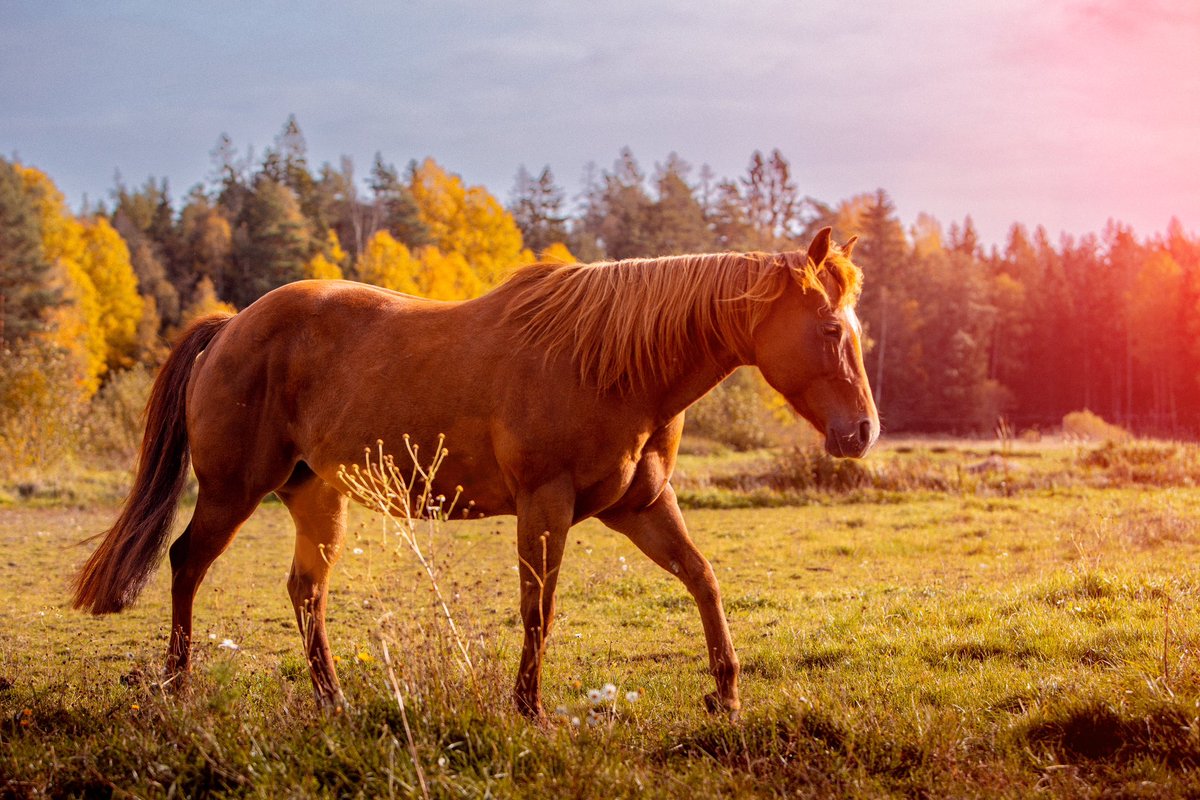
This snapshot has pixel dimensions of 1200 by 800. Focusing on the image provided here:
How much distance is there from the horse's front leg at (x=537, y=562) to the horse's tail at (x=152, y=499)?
2.61 meters

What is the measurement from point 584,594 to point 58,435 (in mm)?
17900

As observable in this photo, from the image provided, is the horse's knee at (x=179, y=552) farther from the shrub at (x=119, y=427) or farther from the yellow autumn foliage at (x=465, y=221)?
the yellow autumn foliage at (x=465, y=221)

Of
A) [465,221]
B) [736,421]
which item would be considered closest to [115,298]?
[465,221]

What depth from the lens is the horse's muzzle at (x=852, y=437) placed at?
417 cm

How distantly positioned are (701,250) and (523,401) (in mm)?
58279

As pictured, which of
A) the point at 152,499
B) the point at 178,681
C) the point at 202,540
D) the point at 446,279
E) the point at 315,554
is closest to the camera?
the point at 178,681

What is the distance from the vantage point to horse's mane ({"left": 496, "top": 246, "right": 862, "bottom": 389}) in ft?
14.4

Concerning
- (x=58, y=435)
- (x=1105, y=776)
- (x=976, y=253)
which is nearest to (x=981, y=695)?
(x=1105, y=776)

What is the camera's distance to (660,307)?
14.9ft

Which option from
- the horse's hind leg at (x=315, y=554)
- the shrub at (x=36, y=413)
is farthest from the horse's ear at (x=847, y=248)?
the shrub at (x=36, y=413)

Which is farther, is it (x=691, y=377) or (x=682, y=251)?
(x=682, y=251)

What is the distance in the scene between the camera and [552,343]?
4570 mm

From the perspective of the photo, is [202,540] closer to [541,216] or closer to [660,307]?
[660,307]

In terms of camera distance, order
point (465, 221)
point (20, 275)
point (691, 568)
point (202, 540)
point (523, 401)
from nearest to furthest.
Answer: point (523, 401), point (691, 568), point (202, 540), point (20, 275), point (465, 221)
